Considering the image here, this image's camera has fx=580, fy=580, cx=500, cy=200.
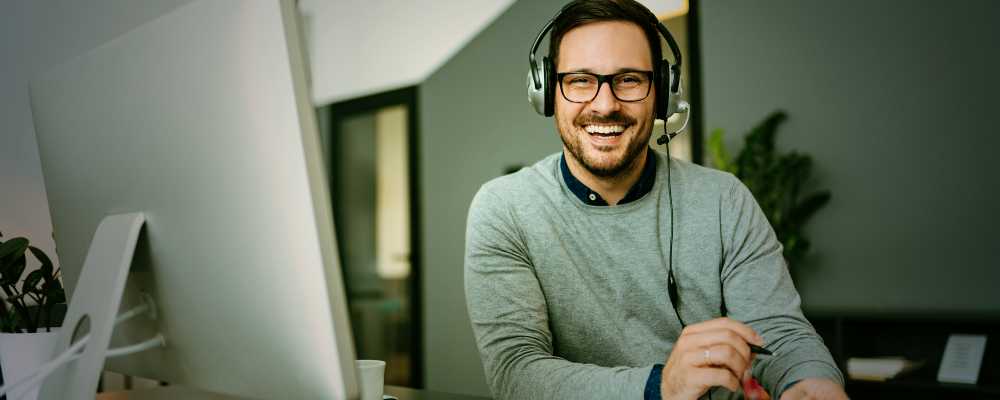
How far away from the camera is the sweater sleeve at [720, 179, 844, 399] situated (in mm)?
950

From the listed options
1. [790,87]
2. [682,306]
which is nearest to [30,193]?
[682,306]

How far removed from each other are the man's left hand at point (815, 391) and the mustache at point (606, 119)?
2.03 ft

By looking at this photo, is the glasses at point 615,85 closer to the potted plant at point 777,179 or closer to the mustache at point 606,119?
the mustache at point 606,119

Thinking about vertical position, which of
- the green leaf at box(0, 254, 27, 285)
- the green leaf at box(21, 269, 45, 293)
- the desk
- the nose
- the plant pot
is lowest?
the desk

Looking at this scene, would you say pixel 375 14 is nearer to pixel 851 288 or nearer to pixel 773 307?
pixel 851 288

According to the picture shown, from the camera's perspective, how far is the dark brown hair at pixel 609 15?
1.25 meters

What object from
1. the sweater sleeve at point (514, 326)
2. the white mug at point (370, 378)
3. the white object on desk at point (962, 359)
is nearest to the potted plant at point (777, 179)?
the white object on desk at point (962, 359)

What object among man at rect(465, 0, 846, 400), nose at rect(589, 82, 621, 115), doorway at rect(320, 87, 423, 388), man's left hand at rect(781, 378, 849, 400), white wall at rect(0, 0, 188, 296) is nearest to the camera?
A: man's left hand at rect(781, 378, 849, 400)

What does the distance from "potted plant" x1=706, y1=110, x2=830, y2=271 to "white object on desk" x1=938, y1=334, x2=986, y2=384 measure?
0.64 meters

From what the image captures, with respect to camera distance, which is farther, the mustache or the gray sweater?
the mustache

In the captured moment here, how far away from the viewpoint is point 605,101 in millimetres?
1225

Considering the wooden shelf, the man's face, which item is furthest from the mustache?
the wooden shelf

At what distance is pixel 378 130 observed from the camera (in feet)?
14.8

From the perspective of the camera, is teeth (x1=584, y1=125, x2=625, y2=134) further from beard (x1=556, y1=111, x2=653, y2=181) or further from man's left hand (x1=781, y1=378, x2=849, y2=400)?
man's left hand (x1=781, y1=378, x2=849, y2=400)
